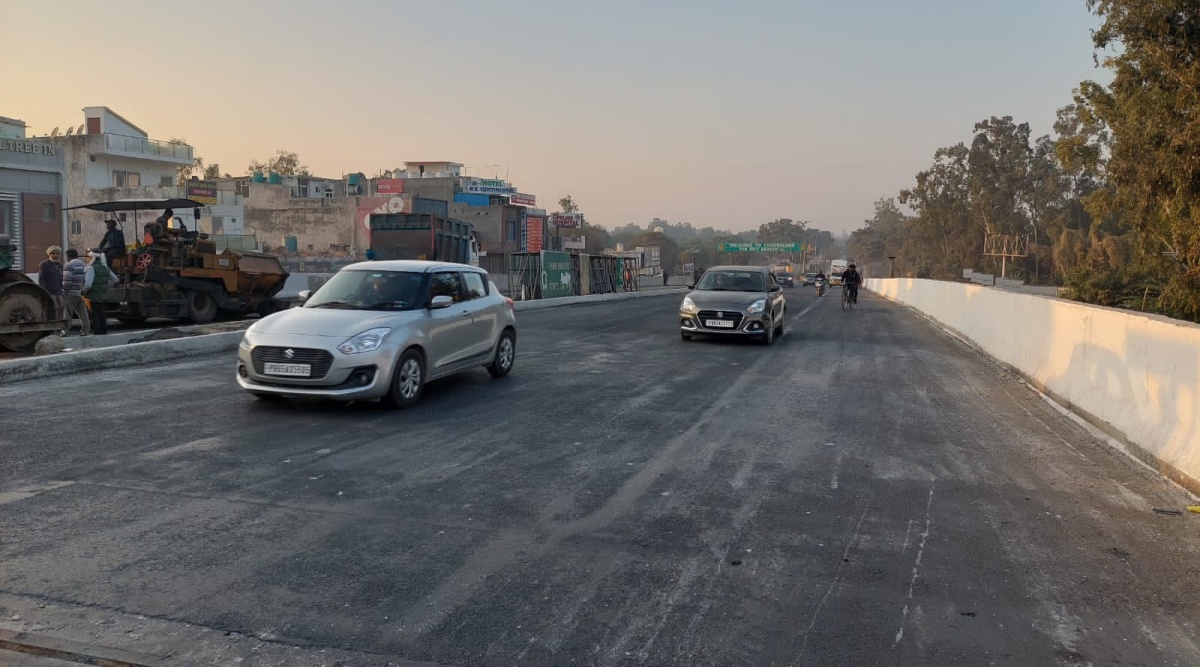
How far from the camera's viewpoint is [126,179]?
5762 cm

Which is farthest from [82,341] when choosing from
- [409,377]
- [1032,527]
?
[1032,527]

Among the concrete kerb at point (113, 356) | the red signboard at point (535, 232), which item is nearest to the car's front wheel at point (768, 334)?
the concrete kerb at point (113, 356)

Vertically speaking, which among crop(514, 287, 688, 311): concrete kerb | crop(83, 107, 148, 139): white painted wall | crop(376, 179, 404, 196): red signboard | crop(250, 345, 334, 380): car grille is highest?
crop(83, 107, 148, 139): white painted wall

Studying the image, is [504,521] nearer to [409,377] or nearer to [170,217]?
[409,377]

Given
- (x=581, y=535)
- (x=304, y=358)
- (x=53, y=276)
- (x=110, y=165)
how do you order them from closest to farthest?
1. (x=581, y=535)
2. (x=304, y=358)
3. (x=53, y=276)
4. (x=110, y=165)

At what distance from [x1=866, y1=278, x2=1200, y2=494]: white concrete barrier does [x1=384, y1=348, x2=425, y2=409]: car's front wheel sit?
7.05 m

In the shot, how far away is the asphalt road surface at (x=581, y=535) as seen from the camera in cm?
378

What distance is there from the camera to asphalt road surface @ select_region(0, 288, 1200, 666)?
3783 mm

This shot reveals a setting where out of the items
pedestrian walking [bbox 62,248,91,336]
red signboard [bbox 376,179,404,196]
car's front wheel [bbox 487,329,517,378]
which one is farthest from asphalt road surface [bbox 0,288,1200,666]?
red signboard [bbox 376,179,404,196]

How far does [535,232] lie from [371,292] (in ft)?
266

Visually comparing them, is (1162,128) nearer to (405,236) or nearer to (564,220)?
(405,236)

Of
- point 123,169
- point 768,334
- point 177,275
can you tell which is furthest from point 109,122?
point 768,334

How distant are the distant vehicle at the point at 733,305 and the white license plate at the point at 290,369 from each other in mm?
9492

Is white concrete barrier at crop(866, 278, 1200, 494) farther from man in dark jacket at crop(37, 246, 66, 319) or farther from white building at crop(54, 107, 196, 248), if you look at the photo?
white building at crop(54, 107, 196, 248)
